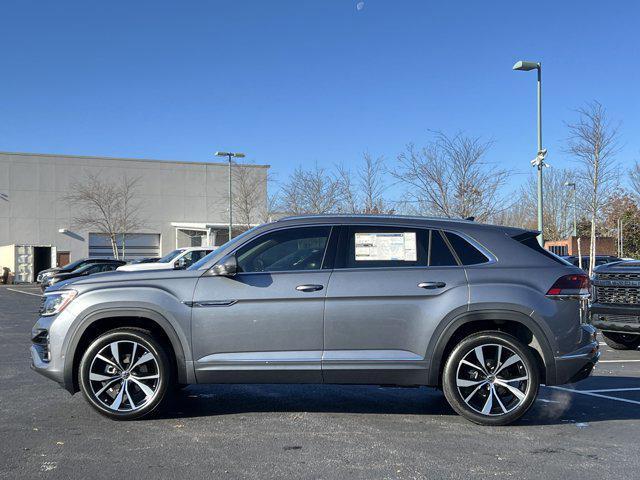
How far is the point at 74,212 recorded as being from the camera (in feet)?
141

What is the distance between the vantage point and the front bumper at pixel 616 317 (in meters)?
9.36

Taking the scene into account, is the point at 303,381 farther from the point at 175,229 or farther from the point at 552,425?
the point at 175,229

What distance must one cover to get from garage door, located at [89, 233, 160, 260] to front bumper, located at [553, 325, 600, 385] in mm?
41170

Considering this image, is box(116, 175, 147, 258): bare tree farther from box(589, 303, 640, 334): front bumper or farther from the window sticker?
the window sticker

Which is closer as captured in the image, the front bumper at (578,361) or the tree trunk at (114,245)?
the front bumper at (578,361)

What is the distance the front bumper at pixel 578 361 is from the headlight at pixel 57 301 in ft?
14.0

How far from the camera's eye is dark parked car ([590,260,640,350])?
371 inches

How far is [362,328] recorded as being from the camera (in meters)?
5.31

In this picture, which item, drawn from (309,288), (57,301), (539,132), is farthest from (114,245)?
(309,288)

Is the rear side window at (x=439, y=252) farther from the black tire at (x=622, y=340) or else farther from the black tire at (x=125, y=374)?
the black tire at (x=622, y=340)

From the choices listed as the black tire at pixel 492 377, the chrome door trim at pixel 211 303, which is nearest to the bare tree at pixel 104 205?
the chrome door trim at pixel 211 303

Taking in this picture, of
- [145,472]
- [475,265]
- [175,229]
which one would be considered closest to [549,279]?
[475,265]

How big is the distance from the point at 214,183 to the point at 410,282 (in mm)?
41367

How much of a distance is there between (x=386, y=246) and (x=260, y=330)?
1.34m
